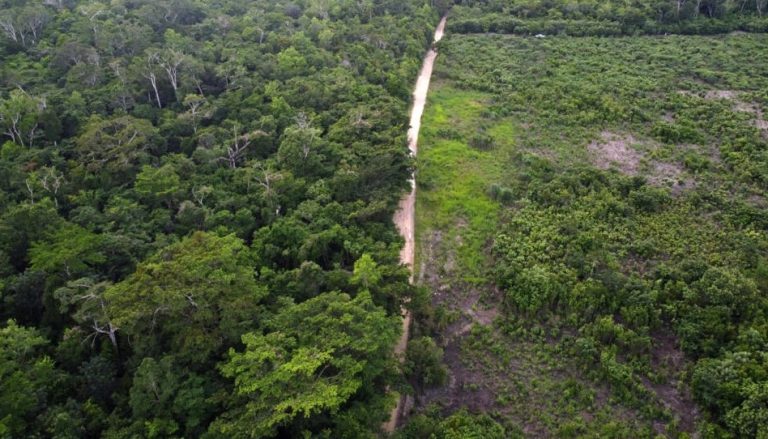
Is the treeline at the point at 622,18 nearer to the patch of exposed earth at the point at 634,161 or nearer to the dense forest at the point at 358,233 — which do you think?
the dense forest at the point at 358,233

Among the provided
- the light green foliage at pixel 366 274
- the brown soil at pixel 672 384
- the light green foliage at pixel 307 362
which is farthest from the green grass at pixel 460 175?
the light green foliage at pixel 307 362

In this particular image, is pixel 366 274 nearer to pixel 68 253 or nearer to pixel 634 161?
pixel 68 253

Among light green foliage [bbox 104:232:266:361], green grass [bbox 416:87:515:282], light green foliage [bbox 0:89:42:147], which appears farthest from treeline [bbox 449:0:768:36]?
light green foliage [bbox 104:232:266:361]

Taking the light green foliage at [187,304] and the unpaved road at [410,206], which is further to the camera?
the unpaved road at [410,206]

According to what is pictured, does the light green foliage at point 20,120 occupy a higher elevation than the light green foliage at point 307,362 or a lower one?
higher

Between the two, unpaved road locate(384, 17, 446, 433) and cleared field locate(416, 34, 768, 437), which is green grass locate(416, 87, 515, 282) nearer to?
cleared field locate(416, 34, 768, 437)

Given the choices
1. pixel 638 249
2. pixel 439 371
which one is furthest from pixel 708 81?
pixel 439 371

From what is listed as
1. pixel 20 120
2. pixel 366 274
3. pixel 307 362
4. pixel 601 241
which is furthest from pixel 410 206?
pixel 20 120
